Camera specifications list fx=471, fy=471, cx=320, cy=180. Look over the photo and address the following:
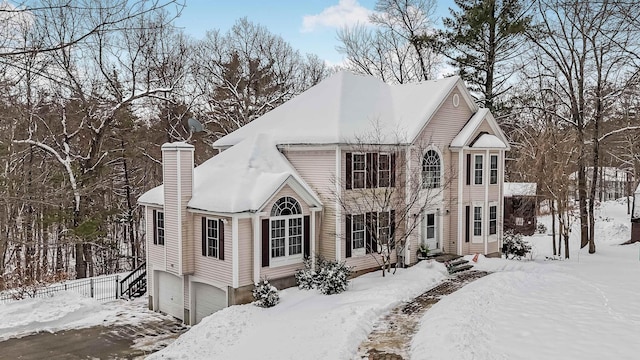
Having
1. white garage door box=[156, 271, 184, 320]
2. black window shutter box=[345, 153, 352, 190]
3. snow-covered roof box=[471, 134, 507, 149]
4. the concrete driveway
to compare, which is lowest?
the concrete driveway

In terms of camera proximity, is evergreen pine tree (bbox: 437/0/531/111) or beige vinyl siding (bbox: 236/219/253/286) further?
evergreen pine tree (bbox: 437/0/531/111)

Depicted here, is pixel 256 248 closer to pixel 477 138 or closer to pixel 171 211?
pixel 171 211

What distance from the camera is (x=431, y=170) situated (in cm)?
1930

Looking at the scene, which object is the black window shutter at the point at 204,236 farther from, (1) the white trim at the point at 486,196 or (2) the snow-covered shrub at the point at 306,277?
(1) the white trim at the point at 486,196

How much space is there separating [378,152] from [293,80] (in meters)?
19.7

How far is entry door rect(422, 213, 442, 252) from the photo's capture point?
19.4 m

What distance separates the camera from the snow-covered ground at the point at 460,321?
33.3 ft

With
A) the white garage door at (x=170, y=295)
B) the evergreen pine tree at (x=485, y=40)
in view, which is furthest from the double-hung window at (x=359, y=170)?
the evergreen pine tree at (x=485, y=40)

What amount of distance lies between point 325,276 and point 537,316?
6.27 metres

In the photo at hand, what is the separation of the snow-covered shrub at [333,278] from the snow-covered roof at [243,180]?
92.4 inches

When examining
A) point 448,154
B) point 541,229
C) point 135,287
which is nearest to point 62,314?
point 135,287

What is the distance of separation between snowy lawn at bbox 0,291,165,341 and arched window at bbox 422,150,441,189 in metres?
11.4

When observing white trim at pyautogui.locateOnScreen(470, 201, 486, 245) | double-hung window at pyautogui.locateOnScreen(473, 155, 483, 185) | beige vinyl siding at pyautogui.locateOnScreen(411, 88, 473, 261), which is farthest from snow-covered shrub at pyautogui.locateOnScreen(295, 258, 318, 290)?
double-hung window at pyautogui.locateOnScreen(473, 155, 483, 185)

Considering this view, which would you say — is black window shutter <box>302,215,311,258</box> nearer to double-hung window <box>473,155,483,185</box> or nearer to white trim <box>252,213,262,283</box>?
white trim <box>252,213,262,283</box>
